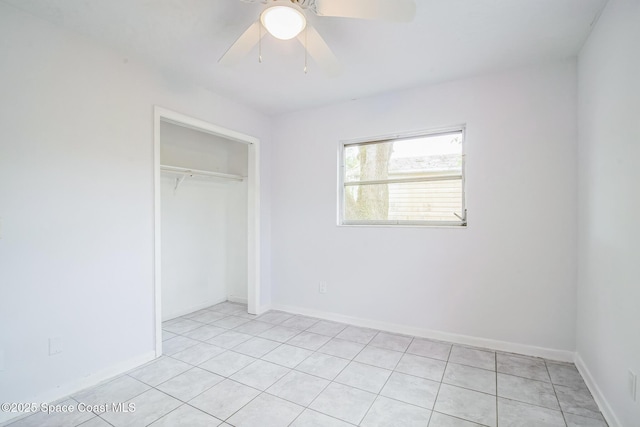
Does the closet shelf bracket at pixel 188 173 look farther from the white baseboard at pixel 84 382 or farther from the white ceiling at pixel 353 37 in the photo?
the white baseboard at pixel 84 382

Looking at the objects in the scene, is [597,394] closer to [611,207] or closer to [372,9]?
[611,207]

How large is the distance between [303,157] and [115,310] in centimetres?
241

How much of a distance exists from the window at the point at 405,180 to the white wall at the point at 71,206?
202 cm

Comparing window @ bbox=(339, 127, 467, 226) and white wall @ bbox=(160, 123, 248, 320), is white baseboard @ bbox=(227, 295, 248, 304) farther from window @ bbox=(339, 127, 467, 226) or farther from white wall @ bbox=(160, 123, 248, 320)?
window @ bbox=(339, 127, 467, 226)

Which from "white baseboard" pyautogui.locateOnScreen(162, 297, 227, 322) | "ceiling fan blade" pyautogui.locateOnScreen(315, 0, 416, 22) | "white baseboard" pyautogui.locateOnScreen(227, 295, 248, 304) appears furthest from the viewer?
"white baseboard" pyautogui.locateOnScreen(227, 295, 248, 304)

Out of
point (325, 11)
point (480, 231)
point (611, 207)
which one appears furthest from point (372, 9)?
point (480, 231)

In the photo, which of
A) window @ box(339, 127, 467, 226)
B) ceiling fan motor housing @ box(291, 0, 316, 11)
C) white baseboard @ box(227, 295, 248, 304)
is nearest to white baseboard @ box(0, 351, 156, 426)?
Result: white baseboard @ box(227, 295, 248, 304)

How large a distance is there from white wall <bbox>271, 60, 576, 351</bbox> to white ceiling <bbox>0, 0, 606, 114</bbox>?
0.94 ft

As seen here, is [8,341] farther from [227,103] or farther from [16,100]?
[227,103]

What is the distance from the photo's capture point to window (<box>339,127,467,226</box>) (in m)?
2.86

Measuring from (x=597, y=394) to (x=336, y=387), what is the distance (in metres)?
1.68

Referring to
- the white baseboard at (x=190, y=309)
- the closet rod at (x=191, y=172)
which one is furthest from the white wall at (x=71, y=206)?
the white baseboard at (x=190, y=309)

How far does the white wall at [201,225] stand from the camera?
352 cm

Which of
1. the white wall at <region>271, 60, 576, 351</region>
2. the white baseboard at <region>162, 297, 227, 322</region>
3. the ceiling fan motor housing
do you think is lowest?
the white baseboard at <region>162, 297, 227, 322</region>
